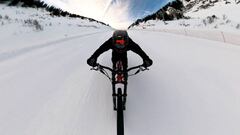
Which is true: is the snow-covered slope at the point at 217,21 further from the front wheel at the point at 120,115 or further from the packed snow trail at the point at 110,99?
the front wheel at the point at 120,115

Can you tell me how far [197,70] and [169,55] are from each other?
272 centimetres

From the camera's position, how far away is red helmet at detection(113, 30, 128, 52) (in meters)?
5.22

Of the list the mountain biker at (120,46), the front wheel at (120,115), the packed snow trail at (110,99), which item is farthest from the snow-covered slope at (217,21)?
the front wheel at (120,115)

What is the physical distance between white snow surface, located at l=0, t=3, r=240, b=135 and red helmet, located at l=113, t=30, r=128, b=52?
1124 mm

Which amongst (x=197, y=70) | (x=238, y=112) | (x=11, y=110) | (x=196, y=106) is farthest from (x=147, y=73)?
(x=11, y=110)

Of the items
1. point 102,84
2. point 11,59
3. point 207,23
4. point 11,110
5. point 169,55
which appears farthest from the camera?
point 207,23

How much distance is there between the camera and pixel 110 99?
5.85 metres

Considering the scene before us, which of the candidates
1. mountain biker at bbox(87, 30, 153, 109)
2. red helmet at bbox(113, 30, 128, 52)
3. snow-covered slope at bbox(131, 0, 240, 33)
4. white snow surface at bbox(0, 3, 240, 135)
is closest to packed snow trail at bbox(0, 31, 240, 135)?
white snow surface at bbox(0, 3, 240, 135)

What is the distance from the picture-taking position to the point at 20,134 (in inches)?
166

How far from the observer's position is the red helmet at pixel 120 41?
5.22 metres

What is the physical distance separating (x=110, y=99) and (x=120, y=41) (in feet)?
4.29

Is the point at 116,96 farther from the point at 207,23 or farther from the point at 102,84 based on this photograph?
the point at 207,23

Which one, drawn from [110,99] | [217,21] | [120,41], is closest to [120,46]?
[120,41]

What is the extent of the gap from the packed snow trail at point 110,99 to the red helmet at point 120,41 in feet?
3.69
